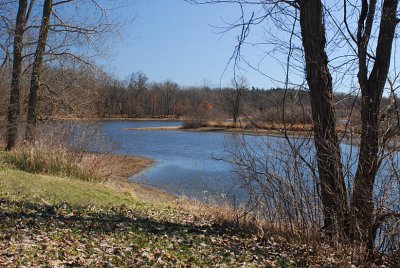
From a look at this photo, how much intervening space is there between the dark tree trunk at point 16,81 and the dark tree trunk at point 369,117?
47.5ft

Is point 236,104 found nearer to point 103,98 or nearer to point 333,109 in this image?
point 333,109

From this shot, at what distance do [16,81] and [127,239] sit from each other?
1362 centimetres

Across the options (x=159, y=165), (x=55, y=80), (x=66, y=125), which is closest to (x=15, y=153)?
(x=66, y=125)

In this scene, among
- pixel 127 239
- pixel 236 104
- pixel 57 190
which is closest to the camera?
pixel 127 239

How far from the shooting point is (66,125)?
54.6 ft

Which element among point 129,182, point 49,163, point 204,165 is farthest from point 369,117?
point 204,165

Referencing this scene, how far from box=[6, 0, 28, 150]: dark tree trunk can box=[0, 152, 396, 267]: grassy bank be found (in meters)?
8.52

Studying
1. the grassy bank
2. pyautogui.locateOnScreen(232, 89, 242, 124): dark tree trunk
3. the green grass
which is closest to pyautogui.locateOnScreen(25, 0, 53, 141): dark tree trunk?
the green grass

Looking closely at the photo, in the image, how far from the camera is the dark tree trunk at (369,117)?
657cm

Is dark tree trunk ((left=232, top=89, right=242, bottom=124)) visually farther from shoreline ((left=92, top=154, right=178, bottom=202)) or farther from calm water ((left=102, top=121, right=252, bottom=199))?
shoreline ((left=92, top=154, right=178, bottom=202))

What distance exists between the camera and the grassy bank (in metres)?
5.43

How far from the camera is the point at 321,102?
7.39 meters

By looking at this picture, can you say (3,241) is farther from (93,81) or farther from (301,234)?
(93,81)

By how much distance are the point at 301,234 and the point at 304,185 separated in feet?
2.61
